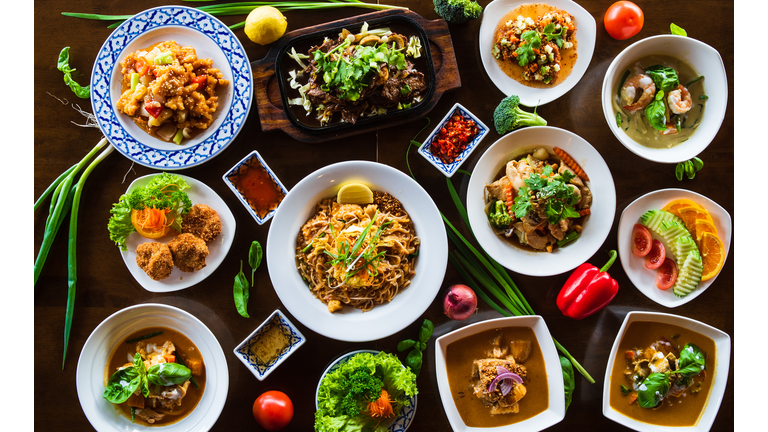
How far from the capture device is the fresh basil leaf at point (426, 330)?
3559mm

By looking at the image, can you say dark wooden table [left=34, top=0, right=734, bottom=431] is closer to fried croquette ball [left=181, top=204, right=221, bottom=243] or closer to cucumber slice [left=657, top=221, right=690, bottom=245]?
fried croquette ball [left=181, top=204, right=221, bottom=243]

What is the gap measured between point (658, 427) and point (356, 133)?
12.1ft

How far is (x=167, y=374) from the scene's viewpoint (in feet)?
11.0

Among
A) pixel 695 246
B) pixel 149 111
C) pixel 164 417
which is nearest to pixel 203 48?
pixel 149 111

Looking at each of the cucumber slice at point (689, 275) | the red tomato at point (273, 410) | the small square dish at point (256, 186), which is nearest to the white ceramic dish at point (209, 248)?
the small square dish at point (256, 186)

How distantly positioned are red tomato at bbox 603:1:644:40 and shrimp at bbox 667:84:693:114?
2.12 feet

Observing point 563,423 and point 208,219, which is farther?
point 563,423

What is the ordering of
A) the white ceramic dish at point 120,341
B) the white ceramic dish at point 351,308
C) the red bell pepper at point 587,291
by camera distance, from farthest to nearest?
the red bell pepper at point 587,291
the white ceramic dish at point 120,341
the white ceramic dish at point 351,308

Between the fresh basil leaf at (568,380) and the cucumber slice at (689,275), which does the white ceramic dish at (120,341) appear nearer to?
the fresh basil leaf at (568,380)

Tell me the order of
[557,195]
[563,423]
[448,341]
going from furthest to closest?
1. [563,423]
2. [448,341]
3. [557,195]

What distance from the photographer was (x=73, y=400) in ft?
12.1

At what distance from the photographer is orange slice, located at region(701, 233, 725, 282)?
361 cm

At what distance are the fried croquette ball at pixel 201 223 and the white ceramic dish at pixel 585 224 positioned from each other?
6.90ft

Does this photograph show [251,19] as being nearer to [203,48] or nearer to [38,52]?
[203,48]
